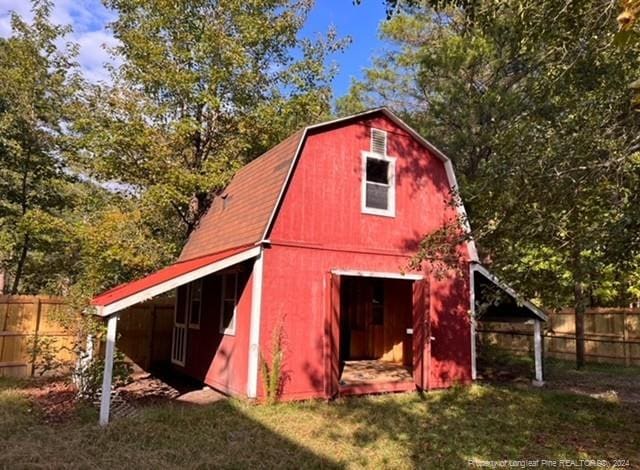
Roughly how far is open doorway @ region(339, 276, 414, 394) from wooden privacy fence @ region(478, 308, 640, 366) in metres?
5.10

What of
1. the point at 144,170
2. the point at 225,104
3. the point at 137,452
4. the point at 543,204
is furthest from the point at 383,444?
the point at 225,104

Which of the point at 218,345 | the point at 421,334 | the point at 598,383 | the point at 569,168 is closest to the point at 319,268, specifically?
the point at 421,334

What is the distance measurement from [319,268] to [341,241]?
0.72 metres

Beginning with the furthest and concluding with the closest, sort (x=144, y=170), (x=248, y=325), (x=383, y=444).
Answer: (x=144, y=170) → (x=248, y=325) → (x=383, y=444)

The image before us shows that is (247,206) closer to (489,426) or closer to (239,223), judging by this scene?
(239,223)

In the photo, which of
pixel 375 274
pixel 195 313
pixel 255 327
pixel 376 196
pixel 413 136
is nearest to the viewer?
pixel 255 327

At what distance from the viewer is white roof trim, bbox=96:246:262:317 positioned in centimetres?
682

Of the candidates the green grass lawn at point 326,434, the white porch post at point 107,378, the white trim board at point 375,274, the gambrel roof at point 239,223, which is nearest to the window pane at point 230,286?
the gambrel roof at point 239,223

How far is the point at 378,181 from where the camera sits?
10078 mm

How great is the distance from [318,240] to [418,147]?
3.39 metres

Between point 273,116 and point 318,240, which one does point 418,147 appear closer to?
point 318,240

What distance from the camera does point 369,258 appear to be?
9.34 meters

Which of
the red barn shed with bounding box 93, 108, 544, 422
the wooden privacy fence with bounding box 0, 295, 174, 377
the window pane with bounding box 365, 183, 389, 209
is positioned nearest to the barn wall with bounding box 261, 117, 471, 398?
the red barn shed with bounding box 93, 108, 544, 422

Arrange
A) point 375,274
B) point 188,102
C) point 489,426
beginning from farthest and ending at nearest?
point 188,102 → point 375,274 → point 489,426
